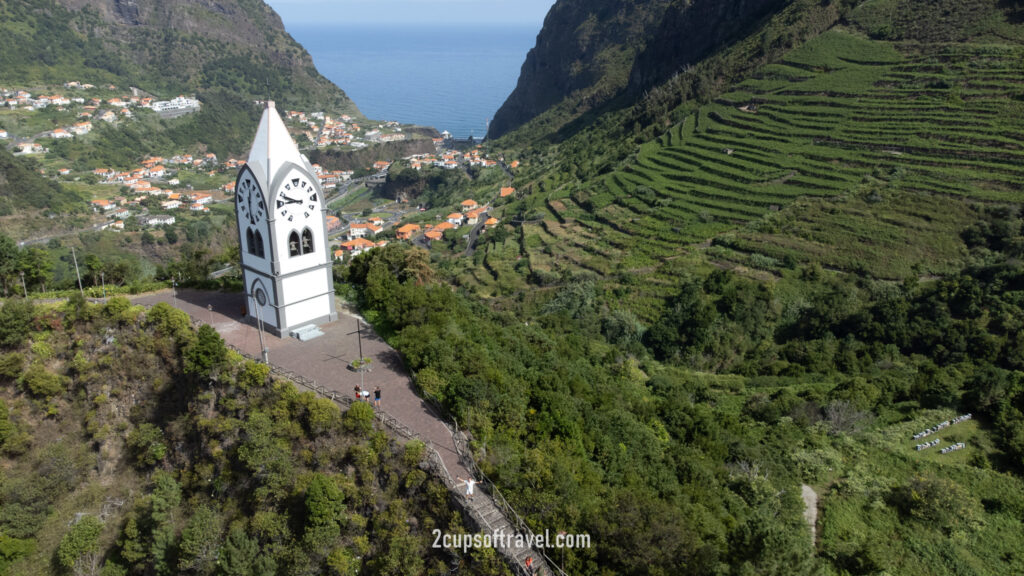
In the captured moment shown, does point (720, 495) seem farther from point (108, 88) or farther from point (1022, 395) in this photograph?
point (108, 88)

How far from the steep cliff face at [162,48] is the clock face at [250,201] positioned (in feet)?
413

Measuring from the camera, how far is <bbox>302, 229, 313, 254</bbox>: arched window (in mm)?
22688

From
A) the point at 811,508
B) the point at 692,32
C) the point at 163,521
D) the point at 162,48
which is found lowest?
the point at 811,508

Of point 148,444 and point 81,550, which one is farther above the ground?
point 148,444

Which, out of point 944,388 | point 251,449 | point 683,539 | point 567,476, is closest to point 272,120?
point 251,449

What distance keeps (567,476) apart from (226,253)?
25.8 metres

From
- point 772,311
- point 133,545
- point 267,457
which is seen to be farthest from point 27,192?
point 772,311

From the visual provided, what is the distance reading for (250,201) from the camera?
873 inches

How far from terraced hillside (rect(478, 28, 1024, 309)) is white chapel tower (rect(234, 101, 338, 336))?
27.2 meters

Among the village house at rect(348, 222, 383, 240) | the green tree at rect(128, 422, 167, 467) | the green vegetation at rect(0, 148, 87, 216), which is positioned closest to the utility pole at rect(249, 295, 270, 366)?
the green tree at rect(128, 422, 167, 467)

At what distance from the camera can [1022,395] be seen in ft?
74.9

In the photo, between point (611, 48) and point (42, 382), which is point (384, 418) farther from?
point (611, 48)

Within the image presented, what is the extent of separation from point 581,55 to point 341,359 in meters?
134

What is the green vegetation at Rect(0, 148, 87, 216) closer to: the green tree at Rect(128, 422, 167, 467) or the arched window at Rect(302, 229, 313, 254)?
the green tree at Rect(128, 422, 167, 467)
